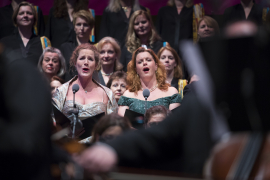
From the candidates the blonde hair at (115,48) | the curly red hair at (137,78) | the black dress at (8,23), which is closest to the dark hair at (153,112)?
the curly red hair at (137,78)

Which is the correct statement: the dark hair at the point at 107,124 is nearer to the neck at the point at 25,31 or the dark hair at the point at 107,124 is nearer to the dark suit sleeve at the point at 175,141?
the dark suit sleeve at the point at 175,141

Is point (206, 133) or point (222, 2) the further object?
point (206, 133)

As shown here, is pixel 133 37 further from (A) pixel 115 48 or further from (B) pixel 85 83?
(B) pixel 85 83

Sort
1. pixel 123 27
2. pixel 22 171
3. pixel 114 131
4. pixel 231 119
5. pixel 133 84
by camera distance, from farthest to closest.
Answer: pixel 123 27 < pixel 133 84 < pixel 114 131 < pixel 231 119 < pixel 22 171

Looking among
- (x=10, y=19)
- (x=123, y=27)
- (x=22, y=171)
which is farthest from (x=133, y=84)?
(x=22, y=171)

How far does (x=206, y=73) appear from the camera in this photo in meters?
1.23

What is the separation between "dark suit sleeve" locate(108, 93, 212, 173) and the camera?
4.00 ft

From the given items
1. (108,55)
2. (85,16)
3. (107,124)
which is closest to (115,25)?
(85,16)

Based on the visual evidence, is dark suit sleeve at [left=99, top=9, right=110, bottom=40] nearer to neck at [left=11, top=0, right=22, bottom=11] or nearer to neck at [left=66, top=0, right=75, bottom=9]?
neck at [left=66, top=0, right=75, bottom=9]

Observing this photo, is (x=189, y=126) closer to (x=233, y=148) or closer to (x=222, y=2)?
(x=233, y=148)

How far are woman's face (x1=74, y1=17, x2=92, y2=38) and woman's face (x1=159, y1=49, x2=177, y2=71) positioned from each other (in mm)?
1009

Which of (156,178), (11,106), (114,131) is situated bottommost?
(114,131)

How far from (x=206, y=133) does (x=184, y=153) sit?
10 centimetres

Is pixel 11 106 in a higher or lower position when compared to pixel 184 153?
higher
